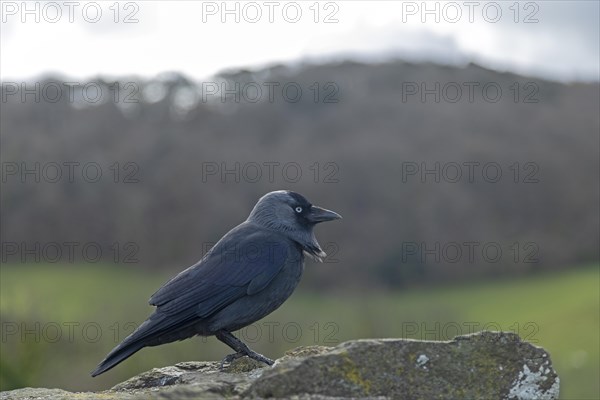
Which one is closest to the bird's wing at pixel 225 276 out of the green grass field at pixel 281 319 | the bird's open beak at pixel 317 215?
the bird's open beak at pixel 317 215

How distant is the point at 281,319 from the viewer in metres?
29.6

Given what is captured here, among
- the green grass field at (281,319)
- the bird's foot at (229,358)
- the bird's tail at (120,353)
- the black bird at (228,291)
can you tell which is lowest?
the green grass field at (281,319)

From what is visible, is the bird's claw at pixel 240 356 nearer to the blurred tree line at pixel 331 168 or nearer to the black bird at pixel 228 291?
the black bird at pixel 228 291

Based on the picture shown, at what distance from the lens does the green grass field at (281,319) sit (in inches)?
866

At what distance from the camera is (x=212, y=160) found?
45.0m

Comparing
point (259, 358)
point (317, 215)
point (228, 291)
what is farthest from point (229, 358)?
point (317, 215)

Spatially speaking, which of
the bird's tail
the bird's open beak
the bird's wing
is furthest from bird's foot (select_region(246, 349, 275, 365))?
the bird's open beak

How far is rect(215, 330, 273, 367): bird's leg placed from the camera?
697 cm

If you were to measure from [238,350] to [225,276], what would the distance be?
68cm

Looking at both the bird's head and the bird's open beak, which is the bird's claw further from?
the bird's open beak

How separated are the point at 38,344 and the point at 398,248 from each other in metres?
27.8

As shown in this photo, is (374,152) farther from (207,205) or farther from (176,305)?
(176,305)

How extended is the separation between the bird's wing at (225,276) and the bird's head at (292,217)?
1.03ft

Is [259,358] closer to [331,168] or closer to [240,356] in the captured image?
[240,356]
